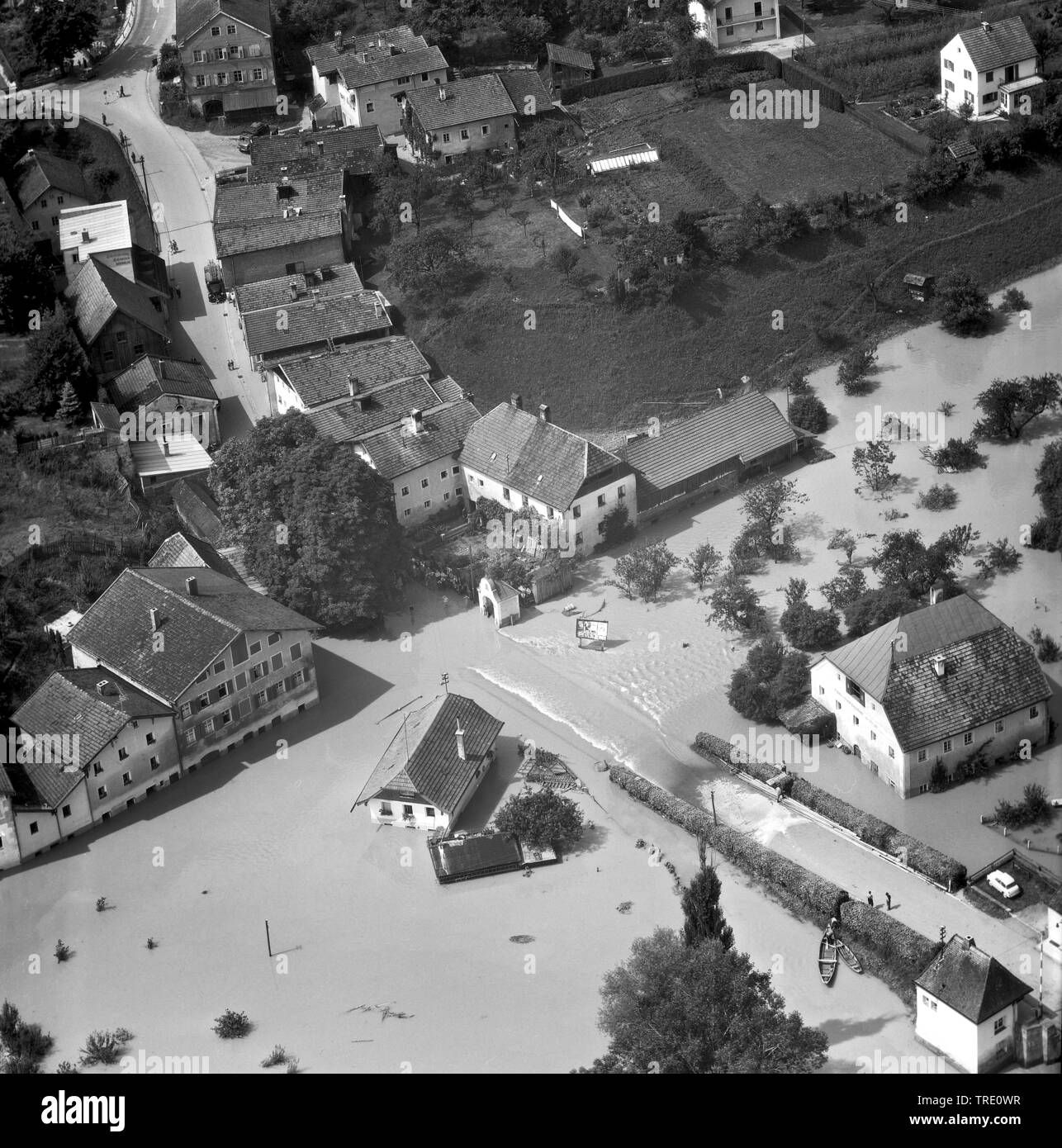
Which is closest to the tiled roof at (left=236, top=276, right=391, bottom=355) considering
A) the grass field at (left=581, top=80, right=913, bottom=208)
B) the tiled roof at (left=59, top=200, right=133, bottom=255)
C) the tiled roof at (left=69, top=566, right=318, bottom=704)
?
the tiled roof at (left=59, top=200, right=133, bottom=255)

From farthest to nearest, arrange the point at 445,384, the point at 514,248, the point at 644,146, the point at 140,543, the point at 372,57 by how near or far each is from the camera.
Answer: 1. the point at 372,57
2. the point at 644,146
3. the point at 514,248
4. the point at 445,384
5. the point at 140,543

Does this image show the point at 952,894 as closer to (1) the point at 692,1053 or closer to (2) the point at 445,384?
(1) the point at 692,1053

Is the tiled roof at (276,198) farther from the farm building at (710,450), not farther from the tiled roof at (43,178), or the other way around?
the farm building at (710,450)

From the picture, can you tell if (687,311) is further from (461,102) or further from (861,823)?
(861,823)

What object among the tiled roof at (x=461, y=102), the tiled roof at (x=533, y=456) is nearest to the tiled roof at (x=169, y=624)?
the tiled roof at (x=533, y=456)

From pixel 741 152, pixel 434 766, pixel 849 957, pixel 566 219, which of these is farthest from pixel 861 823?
pixel 741 152
